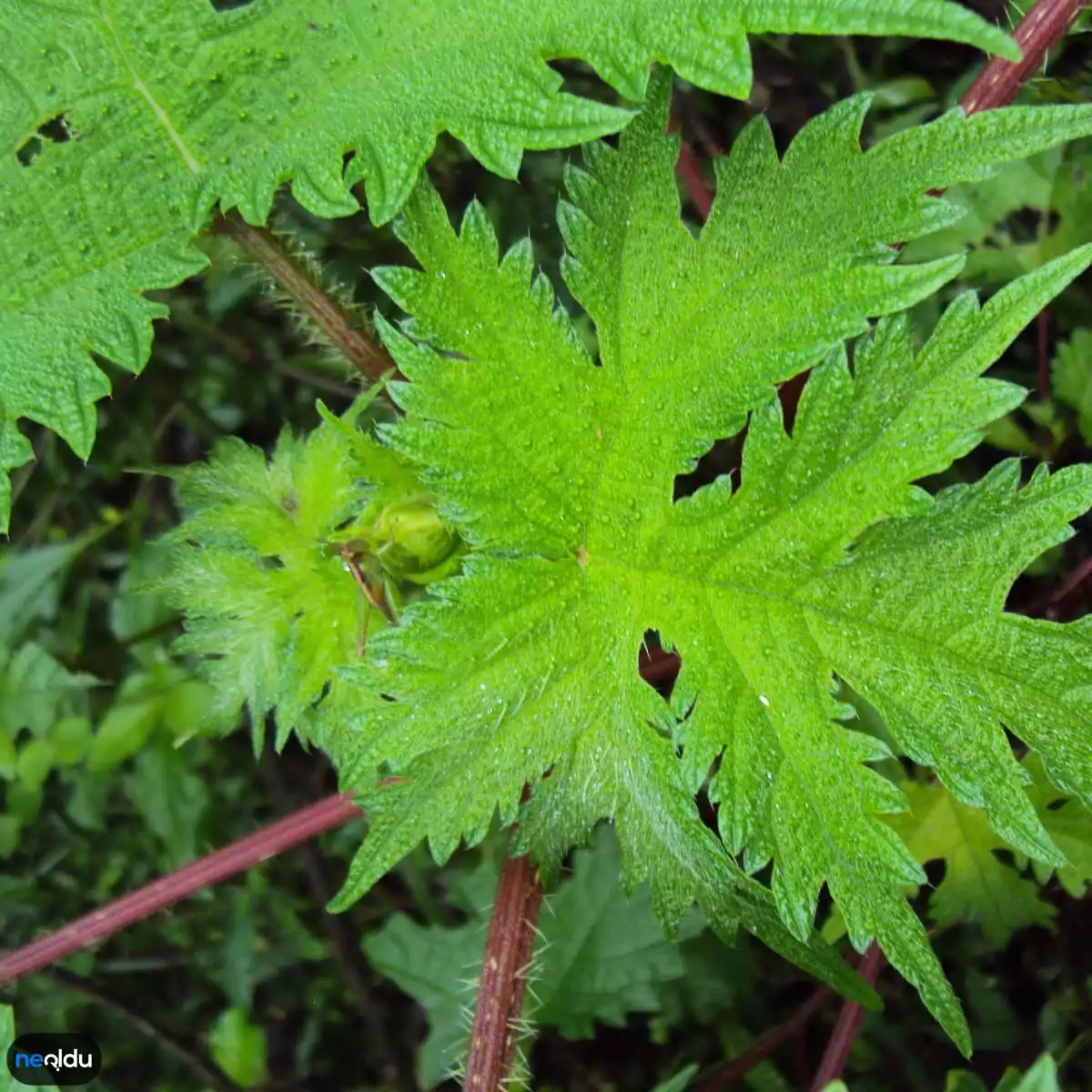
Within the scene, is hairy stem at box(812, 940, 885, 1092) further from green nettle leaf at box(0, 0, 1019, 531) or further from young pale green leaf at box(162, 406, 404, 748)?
green nettle leaf at box(0, 0, 1019, 531)

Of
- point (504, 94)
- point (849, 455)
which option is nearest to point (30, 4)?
point (504, 94)

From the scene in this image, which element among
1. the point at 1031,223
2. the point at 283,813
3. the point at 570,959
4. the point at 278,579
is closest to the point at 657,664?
the point at 278,579

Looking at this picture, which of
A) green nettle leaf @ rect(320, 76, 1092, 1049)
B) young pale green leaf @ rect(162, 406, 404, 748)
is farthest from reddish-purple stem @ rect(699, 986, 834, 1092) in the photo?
young pale green leaf @ rect(162, 406, 404, 748)

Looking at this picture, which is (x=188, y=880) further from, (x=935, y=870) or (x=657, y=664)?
(x=935, y=870)

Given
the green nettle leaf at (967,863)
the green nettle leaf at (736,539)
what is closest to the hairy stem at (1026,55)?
the green nettle leaf at (736,539)

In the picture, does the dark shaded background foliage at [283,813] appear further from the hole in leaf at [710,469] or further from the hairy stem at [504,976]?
the hairy stem at [504,976]

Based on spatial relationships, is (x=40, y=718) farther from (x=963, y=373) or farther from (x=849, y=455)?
(x=963, y=373)
